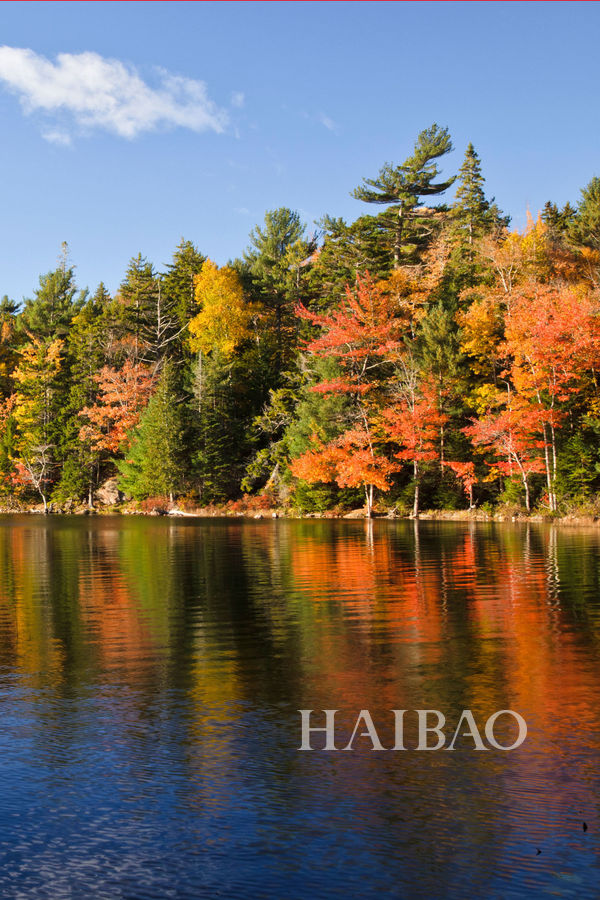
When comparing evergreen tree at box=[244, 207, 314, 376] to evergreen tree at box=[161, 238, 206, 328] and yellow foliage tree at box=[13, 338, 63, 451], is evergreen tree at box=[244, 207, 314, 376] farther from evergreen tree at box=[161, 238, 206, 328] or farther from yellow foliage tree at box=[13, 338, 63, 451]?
yellow foliage tree at box=[13, 338, 63, 451]

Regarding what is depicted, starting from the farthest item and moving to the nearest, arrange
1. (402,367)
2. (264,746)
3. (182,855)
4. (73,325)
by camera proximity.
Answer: (73,325) < (402,367) < (264,746) < (182,855)

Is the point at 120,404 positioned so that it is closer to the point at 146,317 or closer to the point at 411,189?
the point at 146,317

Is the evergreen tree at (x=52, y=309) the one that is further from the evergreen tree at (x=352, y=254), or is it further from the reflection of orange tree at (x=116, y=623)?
the reflection of orange tree at (x=116, y=623)

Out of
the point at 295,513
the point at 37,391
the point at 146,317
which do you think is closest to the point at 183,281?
the point at 146,317

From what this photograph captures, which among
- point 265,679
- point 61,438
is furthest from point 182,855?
point 61,438

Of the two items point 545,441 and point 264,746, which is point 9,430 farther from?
point 264,746

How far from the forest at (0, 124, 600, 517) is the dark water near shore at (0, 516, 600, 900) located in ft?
102

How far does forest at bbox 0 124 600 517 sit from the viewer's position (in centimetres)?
4747

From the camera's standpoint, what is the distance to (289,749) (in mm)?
7312

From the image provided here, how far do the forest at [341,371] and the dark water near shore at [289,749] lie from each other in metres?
31.0

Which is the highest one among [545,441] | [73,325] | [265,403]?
[73,325]

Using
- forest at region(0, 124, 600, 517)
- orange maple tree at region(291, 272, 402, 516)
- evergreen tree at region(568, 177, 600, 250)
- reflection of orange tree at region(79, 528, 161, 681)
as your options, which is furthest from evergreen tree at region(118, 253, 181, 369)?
reflection of orange tree at region(79, 528, 161, 681)

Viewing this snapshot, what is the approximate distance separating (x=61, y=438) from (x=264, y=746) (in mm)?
77456

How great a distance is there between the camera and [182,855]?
534 cm
